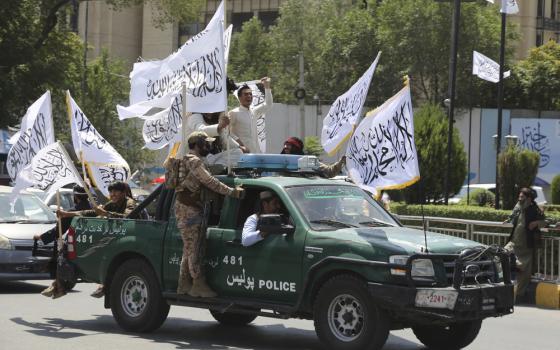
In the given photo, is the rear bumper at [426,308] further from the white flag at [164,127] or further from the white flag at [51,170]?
the white flag at [51,170]

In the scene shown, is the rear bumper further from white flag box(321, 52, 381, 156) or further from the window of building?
the window of building

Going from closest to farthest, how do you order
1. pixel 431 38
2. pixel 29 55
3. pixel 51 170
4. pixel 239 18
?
pixel 51 170 < pixel 29 55 < pixel 431 38 < pixel 239 18

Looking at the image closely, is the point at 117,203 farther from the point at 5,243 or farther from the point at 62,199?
the point at 62,199

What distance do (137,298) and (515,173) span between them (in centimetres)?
1236

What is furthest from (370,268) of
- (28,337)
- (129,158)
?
(129,158)

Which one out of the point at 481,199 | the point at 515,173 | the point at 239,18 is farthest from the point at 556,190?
the point at 239,18

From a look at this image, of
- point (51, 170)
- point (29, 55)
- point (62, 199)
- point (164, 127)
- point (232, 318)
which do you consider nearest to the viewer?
point (232, 318)

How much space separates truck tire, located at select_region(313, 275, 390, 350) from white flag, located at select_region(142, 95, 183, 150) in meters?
3.31

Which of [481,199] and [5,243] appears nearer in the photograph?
[5,243]

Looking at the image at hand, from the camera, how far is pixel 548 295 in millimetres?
15109

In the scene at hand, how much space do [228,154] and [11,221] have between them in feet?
20.2

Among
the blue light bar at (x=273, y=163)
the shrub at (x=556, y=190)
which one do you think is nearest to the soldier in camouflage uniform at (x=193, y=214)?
the blue light bar at (x=273, y=163)

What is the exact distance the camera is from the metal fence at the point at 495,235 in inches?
603

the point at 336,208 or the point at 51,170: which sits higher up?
the point at 51,170
